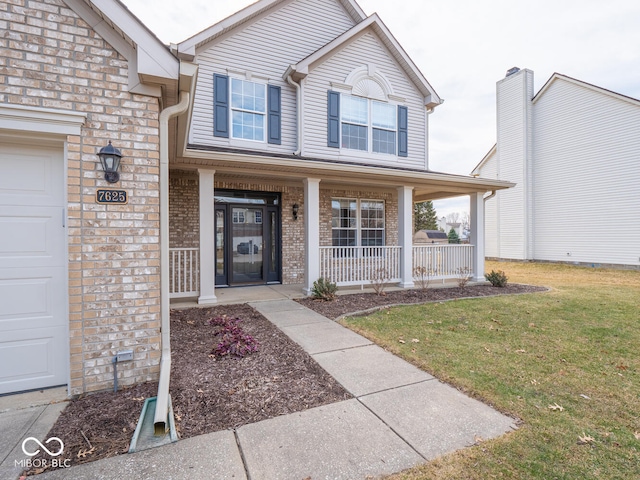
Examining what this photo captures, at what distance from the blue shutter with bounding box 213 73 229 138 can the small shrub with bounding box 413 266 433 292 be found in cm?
650

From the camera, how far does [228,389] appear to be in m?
3.06

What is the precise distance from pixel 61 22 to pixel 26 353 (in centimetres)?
307

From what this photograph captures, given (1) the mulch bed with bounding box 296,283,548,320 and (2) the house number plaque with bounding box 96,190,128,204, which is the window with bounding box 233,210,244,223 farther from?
(2) the house number plaque with bounding box 96,190,128,204

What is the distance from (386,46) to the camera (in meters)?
10.0

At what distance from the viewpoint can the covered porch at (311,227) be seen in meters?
6.72

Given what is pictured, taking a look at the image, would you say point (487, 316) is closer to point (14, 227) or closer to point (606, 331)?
point (606, 331)

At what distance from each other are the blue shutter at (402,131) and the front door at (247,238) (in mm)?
4465

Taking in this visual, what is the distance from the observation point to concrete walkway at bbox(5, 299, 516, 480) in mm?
1997

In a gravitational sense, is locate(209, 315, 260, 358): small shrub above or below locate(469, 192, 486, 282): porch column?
below

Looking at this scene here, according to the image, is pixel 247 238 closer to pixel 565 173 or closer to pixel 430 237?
pixel 430 237

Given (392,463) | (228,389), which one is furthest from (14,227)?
(392,463)

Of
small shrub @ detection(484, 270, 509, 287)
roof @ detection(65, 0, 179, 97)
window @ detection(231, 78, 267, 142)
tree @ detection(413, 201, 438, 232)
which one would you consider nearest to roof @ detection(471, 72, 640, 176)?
small shrub @ detection(484, 270, 509, 287)

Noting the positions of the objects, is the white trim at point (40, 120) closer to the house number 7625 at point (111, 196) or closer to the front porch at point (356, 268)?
the house number 7625 at point (111, 196)

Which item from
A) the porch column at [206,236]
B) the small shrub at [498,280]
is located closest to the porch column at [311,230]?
the porch column at [206,236]
